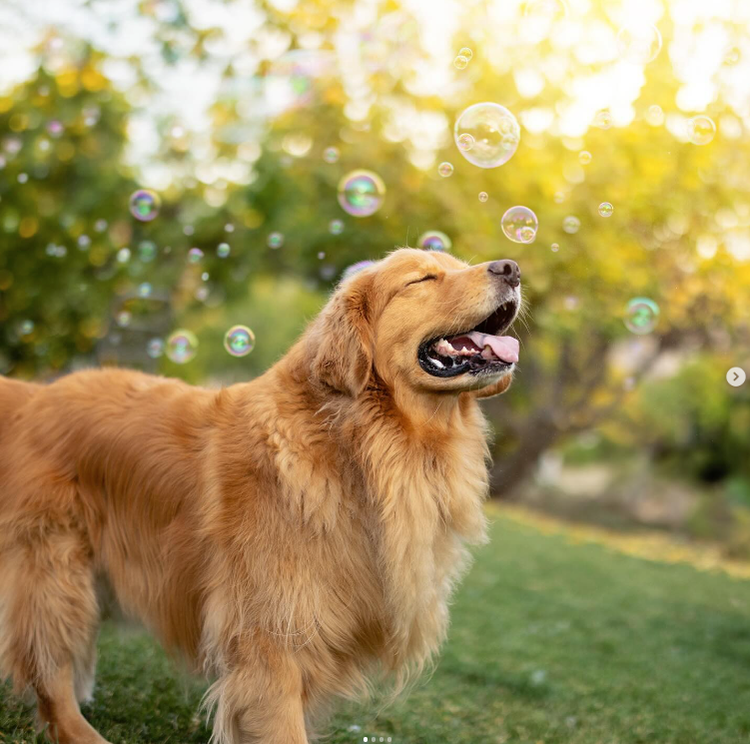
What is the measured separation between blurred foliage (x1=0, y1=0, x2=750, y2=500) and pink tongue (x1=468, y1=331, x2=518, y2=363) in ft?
26.2

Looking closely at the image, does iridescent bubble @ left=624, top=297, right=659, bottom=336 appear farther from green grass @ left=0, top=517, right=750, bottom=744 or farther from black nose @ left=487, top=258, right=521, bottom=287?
black nose @ left=487, top=258, right=521, bottom=287

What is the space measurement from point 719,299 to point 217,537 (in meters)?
12.5

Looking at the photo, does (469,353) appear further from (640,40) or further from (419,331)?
(640,40)

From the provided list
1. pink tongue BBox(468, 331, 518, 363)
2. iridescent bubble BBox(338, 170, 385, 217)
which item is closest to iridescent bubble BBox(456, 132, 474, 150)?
iridescent bubble BBox(338, 170, 385, 217)

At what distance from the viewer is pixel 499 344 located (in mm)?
3184

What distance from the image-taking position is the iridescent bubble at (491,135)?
4938 millimetres

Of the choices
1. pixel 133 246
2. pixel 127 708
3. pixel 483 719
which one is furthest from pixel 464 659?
pixel 133 246

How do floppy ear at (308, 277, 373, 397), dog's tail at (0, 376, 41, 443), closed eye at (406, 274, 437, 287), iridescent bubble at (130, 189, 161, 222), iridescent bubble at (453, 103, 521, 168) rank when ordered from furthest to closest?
iridescent bubble at (130, 189, 161, 222), iridescent bubble at (453, 103, 521, 168), dog's tail at (0, 376, 41, 443), closed eye at (406, 274, 437, 287), floppy ear at (308, 277, 373, 397)

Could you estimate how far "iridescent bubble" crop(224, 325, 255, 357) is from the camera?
4770 millimetres

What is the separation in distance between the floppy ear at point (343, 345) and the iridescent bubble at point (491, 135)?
2.13 meters

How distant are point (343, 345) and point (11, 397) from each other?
1596 millimetres

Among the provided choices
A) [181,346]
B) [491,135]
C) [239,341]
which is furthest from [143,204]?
[491,135]

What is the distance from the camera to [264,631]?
292cm

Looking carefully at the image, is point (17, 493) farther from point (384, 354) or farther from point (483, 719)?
point (483, 719)
